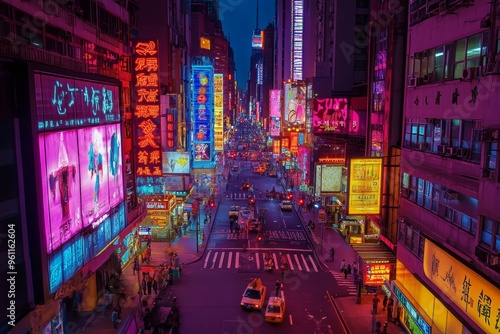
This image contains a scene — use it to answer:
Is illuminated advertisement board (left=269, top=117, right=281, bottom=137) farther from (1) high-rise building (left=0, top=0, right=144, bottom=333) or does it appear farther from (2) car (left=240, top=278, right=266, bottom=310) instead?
(1) high-rise building (left=0, top=0, right=144, bottom=333)

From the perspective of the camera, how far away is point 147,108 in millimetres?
32281

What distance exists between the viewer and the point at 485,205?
14555 mm

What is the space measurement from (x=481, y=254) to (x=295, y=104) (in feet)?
166

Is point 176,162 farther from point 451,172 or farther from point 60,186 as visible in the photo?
point 451,172

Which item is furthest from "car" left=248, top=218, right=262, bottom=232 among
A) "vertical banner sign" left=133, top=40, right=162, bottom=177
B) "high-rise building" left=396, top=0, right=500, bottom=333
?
"high-rise building" left=396, top=0, right=500, bottom=333

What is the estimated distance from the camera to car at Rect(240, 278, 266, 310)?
26.2 m

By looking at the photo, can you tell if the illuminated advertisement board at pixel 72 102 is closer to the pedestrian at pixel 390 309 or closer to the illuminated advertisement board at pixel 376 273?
the illuminated advertisement board at pixel 376 273

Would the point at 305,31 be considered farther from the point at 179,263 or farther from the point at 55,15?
the point at 55,15

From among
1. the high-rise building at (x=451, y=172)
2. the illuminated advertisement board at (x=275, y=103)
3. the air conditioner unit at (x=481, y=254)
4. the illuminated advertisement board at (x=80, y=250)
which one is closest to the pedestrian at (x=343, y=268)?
the high-rise building at (x=451, y=172)

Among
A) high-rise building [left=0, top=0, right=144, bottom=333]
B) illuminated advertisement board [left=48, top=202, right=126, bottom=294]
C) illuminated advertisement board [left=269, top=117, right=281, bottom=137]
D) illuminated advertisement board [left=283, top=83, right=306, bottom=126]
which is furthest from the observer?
illuminated advertisement board [left=269, top=117, right=281, bottom=137]

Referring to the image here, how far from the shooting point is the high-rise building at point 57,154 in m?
13.1

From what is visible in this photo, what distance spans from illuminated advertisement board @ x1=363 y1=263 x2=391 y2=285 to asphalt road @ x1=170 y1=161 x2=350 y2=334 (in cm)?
298

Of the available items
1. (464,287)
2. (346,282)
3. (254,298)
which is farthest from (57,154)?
(346,282)

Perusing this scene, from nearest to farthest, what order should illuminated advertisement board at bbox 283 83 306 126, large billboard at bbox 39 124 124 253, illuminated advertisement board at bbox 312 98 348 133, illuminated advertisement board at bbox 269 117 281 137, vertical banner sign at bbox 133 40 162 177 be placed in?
large billboard at bbox 39 124 124 253
vertical banner sign at bbox 133 40 162 177
illuminated advertisement board at bbox 312 98 348 133
illuminated advertisement board at bbox 283 83 306 126
illuminated advertisement board at bbox 269 117 281 137
